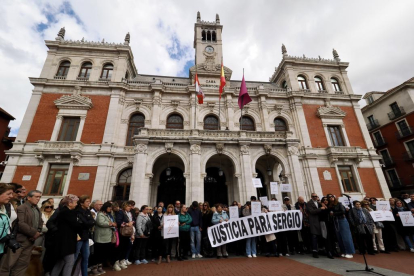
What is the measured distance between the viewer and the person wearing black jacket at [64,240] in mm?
3990

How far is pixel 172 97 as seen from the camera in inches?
781

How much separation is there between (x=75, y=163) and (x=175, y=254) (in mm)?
12894

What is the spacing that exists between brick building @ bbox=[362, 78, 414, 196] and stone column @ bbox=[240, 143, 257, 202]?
21.1m

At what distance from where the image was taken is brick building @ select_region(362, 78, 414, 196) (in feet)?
71.8

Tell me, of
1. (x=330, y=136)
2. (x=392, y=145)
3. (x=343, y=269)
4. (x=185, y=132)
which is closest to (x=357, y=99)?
(x=330, y=136)

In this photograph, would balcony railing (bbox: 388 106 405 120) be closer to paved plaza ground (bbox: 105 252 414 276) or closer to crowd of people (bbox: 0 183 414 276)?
crowd of people (bbox: 0 183 414 276)

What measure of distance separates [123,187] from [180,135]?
703 cm

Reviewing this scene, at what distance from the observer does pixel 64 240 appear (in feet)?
13.2

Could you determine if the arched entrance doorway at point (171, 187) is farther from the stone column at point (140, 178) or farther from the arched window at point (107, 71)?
the arched window at point (107, 71)

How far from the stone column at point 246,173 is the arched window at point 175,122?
7349 mm

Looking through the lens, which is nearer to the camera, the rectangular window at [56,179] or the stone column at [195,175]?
the stone column at [195,175]

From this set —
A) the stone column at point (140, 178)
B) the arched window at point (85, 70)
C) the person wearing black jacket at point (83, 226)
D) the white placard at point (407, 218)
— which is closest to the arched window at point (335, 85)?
the white placard at point (407, 218)

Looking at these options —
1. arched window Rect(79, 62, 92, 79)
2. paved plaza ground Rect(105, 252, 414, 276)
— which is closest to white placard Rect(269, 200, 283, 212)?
paved plaza ground Rect(105, 252, 414, 276)

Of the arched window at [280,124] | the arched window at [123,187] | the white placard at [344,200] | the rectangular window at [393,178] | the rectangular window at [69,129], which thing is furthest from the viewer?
the rectangular window at [393,178]
